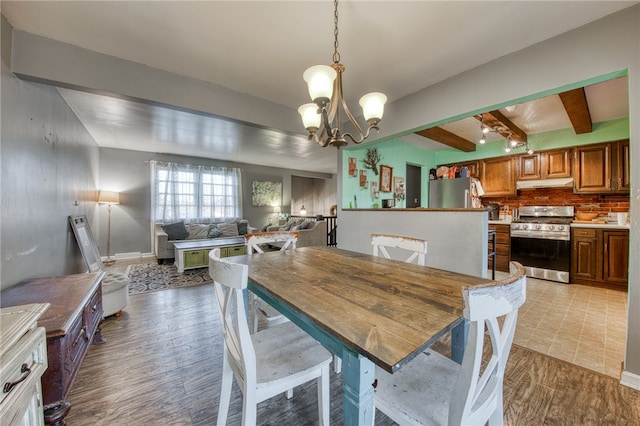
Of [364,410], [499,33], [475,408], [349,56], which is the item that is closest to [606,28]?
[499,33]

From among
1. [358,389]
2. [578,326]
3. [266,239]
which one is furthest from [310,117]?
[578,326]

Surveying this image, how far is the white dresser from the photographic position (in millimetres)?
667

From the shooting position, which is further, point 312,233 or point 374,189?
point 312,233

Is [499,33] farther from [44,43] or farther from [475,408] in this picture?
[44,43]

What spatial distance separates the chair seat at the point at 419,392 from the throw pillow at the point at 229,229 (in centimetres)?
556

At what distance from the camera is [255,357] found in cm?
99

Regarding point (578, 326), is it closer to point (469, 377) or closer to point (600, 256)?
point (600, 256)

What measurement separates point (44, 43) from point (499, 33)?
11.4 ft

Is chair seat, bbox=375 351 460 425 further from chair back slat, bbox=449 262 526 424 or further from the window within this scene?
the window

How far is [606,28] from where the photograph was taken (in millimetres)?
1615

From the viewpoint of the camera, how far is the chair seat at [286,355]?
1012mm

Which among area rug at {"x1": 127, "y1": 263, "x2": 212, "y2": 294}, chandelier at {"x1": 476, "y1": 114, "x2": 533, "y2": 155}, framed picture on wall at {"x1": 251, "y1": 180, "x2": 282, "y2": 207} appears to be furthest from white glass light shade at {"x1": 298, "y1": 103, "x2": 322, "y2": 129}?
framed picture on wall at {"x1": 251, "y1": 180, "x2": 282, "y2": 207}

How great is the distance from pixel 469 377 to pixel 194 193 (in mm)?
6714

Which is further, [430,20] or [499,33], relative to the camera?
[499,33]
